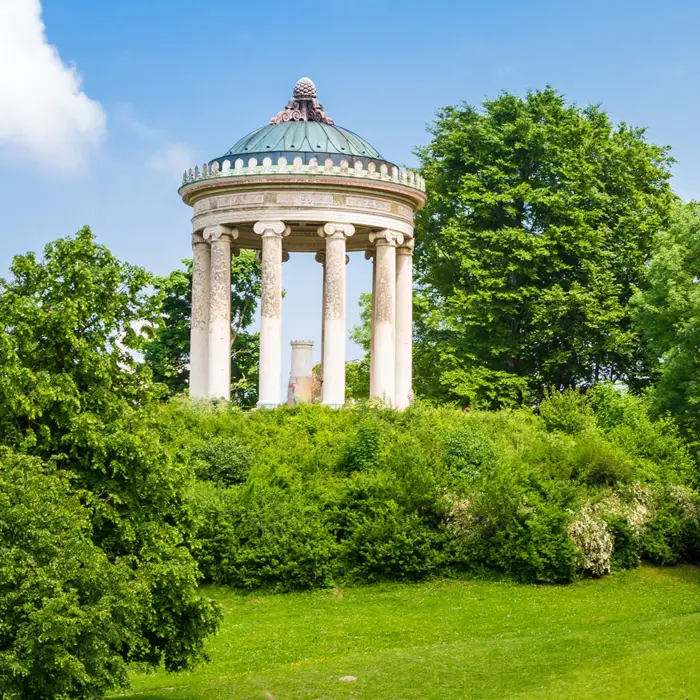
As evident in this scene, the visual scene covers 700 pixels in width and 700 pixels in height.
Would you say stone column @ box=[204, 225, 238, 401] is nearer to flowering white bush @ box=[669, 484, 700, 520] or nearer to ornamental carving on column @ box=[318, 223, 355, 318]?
ornamental carving on column @ box=[318, 223, 355, 318]

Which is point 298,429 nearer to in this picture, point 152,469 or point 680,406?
point 680,406

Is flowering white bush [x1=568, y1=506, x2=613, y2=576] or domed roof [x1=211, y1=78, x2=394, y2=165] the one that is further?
domed roof [x1=211, y1=78, x2=394, y2=165]

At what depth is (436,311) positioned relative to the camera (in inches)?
2311

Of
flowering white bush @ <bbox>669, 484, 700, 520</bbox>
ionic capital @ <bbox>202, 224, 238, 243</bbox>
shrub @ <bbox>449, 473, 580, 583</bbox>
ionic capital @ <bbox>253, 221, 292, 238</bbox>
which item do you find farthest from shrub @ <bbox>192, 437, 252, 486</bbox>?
flowering white bush @ <bbox>669, 484, 700, 520</bbox>

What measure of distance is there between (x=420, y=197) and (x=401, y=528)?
1789 centimetres

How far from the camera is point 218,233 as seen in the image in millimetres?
50156

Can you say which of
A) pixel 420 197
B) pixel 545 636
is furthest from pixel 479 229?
pixel 545 636

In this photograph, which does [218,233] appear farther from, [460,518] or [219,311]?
[460,518]

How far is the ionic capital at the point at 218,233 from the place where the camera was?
50156 millimetres

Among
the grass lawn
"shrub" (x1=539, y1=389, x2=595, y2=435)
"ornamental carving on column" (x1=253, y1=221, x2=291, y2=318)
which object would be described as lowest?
the grass lawn

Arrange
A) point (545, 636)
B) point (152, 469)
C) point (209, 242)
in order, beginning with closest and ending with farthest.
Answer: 1. point (152, 469)
2. point (545, 636)
3. point (209, 242)

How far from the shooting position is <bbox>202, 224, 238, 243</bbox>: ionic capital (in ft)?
165

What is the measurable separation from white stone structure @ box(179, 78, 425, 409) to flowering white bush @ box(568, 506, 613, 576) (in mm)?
10916

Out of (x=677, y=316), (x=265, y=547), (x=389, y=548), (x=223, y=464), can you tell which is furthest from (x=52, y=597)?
(x=677, y=316)
